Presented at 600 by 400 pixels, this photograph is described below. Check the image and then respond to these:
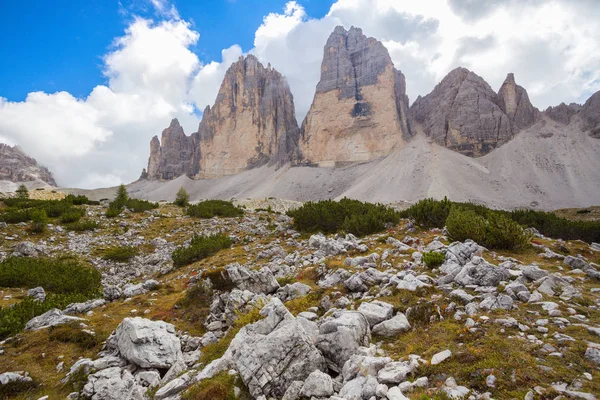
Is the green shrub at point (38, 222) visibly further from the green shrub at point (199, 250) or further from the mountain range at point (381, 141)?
the mountain range at point (381, 141)

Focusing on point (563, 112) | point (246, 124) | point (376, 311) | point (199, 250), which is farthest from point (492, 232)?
point (246, 124)

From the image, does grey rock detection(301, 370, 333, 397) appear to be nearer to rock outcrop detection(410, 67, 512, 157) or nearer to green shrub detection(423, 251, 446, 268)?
green shrub detection(423, 251, 446, 268)

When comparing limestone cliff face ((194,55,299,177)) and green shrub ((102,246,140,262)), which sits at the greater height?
limestone cliff face ((194,55,299,177))

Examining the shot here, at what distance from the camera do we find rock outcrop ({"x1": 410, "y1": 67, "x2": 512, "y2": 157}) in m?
117

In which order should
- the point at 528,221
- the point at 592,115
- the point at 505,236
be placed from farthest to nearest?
the point at 592,115, the point at 528,221, the point at 505,236

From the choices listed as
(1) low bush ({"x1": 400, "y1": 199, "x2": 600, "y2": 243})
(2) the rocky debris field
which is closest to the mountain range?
(1) low bush ({"x1": 400, "y1": 199, "x2": 600, "y2": 243})

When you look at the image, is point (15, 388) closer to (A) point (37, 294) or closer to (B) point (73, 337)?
(B) point (73, 337)

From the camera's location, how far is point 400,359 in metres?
4.62

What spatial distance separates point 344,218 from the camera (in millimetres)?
21969

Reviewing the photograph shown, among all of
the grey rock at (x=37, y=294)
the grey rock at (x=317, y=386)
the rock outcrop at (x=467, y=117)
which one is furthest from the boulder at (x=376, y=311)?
the rock outcrop at (x=467, y=117)

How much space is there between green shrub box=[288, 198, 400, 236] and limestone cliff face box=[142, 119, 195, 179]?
16844cm

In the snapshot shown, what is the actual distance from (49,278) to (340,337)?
42.9 feet

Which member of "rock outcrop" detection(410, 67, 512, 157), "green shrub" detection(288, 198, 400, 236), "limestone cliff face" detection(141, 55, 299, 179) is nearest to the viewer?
"green shrub" detection(288, 198, 400, 236)

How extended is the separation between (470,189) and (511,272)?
95604mm
